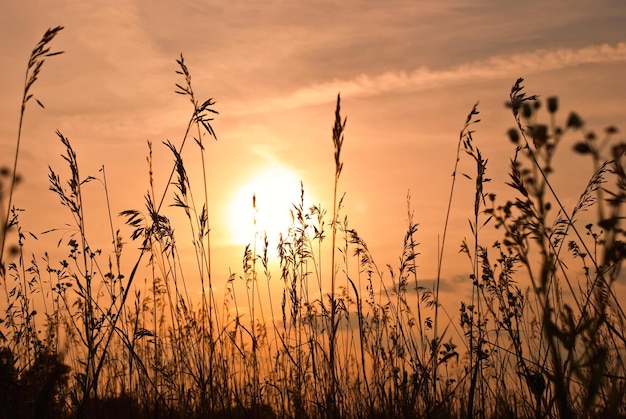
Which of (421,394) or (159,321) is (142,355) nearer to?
(159,321)

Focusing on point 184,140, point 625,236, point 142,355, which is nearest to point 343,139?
point 184,140

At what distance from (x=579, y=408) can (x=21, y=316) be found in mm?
4309

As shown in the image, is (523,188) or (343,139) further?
(343,139)

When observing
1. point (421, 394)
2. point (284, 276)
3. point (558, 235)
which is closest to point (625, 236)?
point (558, 235)

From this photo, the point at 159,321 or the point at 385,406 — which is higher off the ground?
the point at 159,321

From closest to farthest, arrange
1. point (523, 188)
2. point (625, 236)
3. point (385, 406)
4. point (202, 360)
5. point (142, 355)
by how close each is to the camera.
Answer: point (625, 236) < point (523, 188) < point (385, 406) < point (202, 360) < point (142, 355)

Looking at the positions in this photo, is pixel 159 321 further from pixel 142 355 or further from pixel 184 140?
pixel 184 140

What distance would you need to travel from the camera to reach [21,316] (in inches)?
213

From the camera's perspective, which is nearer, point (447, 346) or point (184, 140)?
point (447, 346)

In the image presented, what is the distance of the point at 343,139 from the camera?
10.5 ft

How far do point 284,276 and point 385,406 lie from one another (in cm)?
189

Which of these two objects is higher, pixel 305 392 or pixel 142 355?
pixel 142 355

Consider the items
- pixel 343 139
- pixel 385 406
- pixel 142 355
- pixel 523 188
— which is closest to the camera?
pixel 523 188

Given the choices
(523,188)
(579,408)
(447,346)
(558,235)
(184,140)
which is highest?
(184,140)
